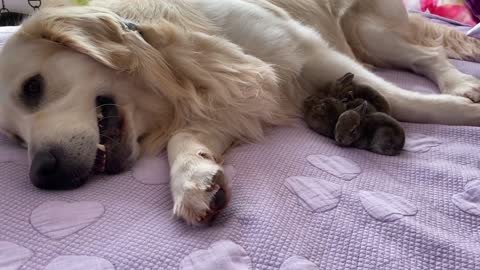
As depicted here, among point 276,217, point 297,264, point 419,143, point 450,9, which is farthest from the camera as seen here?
point 450,9

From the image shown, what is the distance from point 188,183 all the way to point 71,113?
1.27 feet

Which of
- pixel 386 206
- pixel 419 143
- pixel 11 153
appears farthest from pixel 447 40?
pixel 11 153

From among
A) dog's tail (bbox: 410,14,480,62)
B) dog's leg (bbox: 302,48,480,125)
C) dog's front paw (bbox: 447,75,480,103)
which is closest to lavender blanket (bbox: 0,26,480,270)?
dog's leg (bbox: 302,48,480,125)

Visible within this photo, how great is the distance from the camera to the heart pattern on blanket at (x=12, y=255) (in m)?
0.83

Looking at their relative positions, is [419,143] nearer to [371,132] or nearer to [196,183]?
[371,132]

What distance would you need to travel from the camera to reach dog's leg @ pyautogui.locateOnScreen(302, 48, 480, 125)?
1488 millimetres

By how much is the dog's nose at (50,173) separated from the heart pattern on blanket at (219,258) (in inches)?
16.4

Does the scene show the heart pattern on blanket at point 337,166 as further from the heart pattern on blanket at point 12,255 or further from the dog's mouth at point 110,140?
the heart pattern on blanket at point 12,255

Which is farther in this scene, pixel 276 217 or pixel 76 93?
pixel 76 93

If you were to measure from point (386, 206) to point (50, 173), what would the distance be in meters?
0.74

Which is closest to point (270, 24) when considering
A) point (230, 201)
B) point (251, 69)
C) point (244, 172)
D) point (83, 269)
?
point (251, 69)

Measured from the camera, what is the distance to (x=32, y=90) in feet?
4.10

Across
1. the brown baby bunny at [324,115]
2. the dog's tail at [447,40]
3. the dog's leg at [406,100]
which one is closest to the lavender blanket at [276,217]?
the brown baby bunny at [324,115]

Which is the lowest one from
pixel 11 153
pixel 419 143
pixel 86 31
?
pixel 11 153
